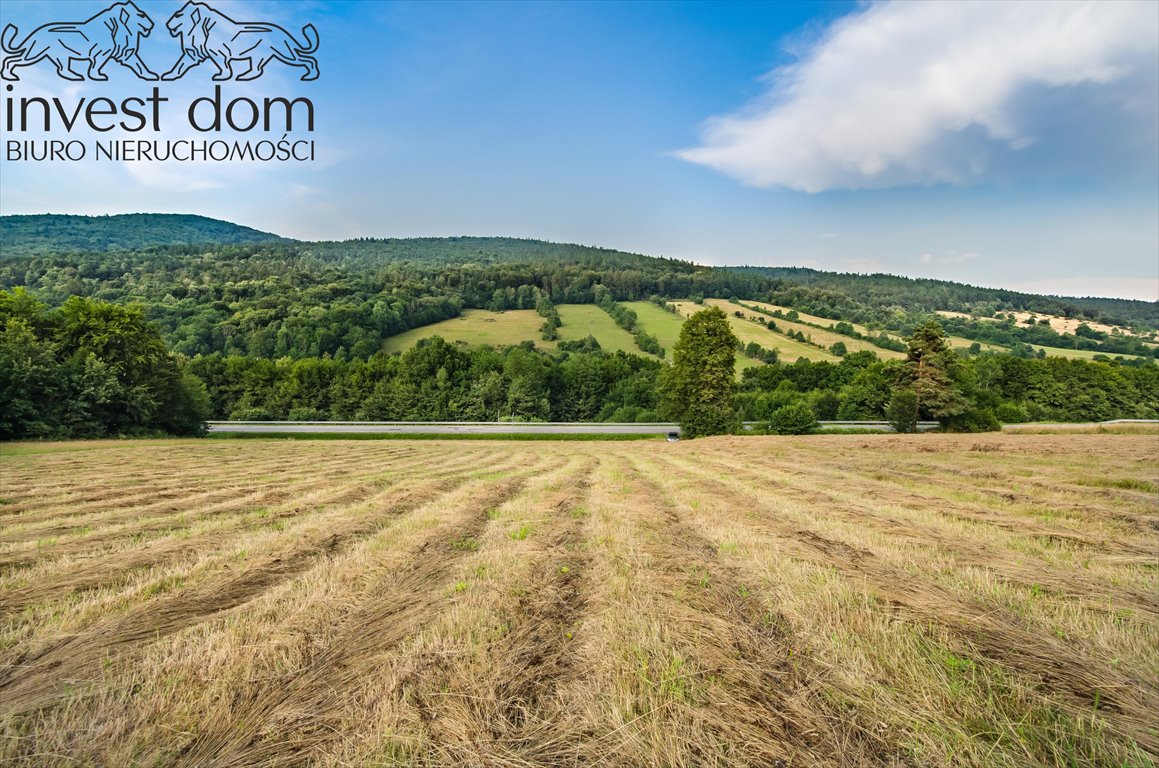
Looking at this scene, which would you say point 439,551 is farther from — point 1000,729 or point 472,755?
point 1000,729

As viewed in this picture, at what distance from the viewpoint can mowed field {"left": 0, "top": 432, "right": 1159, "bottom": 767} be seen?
3.00 m

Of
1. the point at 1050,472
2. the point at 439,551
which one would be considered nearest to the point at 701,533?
the point at 439,551

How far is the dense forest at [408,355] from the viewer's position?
1565 inches

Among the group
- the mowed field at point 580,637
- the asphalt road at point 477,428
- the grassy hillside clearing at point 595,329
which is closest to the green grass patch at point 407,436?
the asphalt road at point 477,428

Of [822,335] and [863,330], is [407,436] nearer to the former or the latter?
[822,335]

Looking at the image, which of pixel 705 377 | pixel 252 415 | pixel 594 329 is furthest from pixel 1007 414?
pixel 252 415

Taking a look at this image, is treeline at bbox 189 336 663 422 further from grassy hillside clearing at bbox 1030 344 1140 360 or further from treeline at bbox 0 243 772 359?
grassy hillside clearing at bbox 1030 344 1140 360

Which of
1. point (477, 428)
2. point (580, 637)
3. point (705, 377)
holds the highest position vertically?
point (580, 637)

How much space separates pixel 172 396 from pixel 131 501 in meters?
42.4

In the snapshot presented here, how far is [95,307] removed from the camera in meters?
41.0

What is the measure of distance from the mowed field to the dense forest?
40983mm

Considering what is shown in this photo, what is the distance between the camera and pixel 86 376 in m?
37.2

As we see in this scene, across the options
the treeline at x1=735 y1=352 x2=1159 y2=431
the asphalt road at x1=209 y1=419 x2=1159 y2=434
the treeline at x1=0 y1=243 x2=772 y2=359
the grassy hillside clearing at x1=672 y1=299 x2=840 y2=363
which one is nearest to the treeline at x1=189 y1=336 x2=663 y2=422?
the asphalt road at x1=209 y1=419 x2=1159 y2=434

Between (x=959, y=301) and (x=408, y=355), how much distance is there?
175477 millimetres
